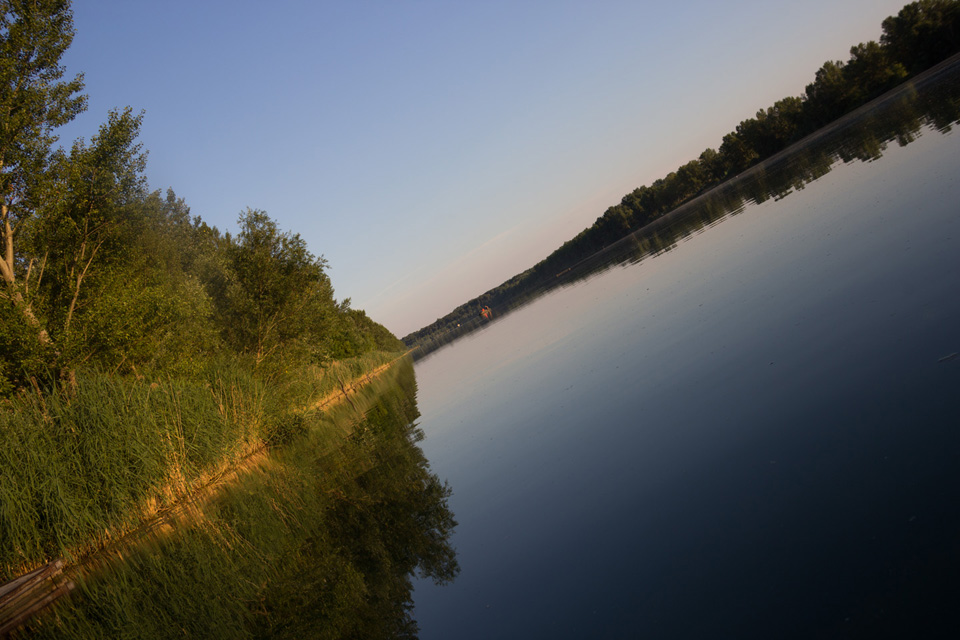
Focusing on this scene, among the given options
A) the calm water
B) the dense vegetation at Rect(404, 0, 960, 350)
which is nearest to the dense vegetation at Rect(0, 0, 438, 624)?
the calm water

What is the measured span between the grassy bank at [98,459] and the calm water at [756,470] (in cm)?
700

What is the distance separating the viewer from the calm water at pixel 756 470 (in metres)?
3.57

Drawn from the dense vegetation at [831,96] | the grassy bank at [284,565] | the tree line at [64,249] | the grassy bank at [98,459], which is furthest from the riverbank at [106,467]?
the dense vegetation at [831,96]

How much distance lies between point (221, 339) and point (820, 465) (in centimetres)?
2885

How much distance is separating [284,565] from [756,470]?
21.2 feet

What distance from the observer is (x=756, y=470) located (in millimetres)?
5293

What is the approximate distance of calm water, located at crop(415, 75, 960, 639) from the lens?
11.7 ft

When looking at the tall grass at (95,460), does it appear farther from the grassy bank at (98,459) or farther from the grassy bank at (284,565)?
the grassy bank at (284,565)

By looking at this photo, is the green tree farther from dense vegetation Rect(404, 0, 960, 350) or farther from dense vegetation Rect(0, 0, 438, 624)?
dense vegetation Rect(404, 0, 960, 350)

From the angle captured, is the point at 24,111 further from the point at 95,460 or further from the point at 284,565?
the point at 284,565

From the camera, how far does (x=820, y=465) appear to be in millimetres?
4777

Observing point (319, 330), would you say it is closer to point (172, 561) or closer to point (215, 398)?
point (215, 398)

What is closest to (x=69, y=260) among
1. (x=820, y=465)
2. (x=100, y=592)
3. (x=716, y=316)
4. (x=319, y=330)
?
(x=319, y=330)

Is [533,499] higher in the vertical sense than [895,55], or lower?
lower
